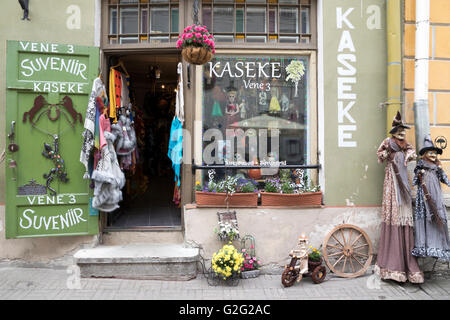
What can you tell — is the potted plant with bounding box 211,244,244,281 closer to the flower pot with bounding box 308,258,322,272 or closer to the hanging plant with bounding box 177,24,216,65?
the flower pot with bounding box 308,258,322,272

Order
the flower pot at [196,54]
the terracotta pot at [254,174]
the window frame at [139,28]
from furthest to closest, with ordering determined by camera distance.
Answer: the terracotta pot at [254,174] < the window frame at [139,28] < the flower pot at [196,54]

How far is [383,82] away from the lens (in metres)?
5.42

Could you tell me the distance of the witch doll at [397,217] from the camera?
4.79 m

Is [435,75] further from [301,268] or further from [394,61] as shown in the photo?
[301,268]

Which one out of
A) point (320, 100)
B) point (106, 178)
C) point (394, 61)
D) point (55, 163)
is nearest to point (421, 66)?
point (394, 61)

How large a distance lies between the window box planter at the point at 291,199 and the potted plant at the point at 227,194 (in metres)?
0.17

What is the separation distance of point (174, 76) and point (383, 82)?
581 centimetres

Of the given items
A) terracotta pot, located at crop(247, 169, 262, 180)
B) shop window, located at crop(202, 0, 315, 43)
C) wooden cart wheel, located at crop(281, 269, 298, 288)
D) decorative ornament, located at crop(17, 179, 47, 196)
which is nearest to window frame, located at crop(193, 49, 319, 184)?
shop window, located at crop(202, 0, 315, 43)

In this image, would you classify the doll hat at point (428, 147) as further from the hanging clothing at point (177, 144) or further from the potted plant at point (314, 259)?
the hanging clothing at point (177, 144)

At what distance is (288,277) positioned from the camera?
15.3 feet

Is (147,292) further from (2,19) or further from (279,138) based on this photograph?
(2,19)

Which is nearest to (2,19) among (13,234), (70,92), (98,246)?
(70,92)

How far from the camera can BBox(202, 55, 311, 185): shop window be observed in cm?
564

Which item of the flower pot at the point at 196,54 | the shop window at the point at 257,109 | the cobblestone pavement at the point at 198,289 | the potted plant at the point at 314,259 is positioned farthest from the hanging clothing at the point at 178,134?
the potted plant at the point at 314,259
